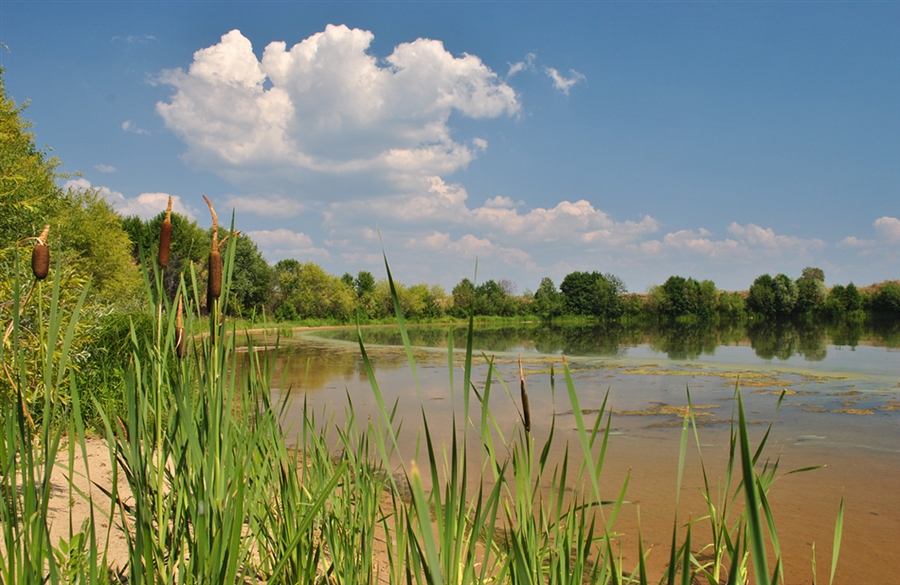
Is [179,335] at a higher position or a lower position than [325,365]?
higher

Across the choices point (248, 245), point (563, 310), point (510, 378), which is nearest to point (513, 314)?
point (563, 310)

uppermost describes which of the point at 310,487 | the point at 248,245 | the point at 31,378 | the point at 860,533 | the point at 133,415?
the point at 248,245

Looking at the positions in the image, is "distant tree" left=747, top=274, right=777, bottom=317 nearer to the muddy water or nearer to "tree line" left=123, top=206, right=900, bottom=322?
"tree line" left=123, top=206, right=900, bottom=322

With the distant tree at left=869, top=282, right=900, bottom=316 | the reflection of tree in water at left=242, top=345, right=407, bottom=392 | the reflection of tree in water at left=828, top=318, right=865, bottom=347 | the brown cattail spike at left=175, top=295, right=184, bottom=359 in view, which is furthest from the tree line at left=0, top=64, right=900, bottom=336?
the brown cattail spike at left=175, top=295, right=184, bottom=359

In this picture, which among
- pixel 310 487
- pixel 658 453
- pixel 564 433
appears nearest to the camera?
pixel 310 487

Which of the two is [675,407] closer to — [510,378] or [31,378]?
[510,378]

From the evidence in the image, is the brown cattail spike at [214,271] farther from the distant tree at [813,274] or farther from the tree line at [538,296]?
the distant tree at [813,274]

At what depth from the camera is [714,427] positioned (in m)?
8.41

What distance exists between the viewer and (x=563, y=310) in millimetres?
69938

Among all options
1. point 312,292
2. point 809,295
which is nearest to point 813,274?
point 809,295

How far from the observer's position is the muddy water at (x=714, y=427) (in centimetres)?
423

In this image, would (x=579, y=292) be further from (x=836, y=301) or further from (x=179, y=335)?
(x=179, y=335)

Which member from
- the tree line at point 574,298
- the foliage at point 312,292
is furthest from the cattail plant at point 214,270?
the foliage at point 312,292

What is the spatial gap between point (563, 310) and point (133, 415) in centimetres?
7033
